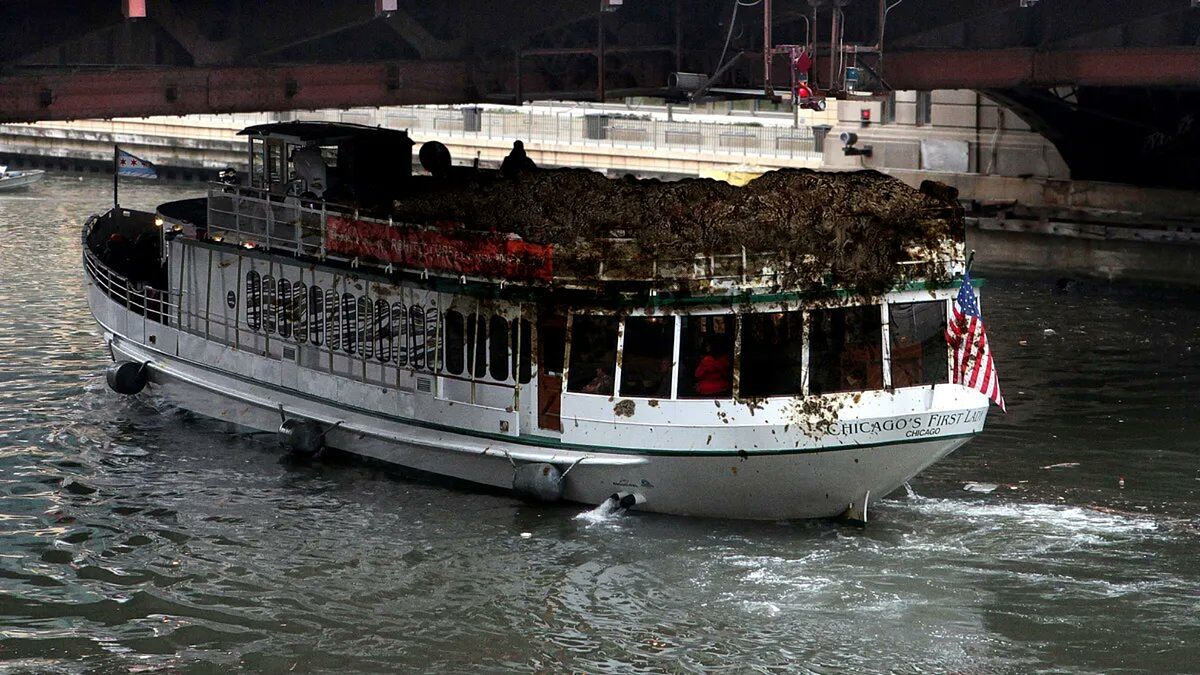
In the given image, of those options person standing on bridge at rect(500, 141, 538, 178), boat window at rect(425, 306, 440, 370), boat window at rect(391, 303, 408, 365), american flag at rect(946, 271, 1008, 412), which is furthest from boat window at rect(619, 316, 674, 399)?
person standing on bridge at rect(500, 141, 538, 178)

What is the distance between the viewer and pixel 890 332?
71.3ft

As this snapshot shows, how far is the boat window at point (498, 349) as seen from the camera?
23.8 metres

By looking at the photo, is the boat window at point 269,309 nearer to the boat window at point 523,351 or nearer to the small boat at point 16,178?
the boat window at point 523,351

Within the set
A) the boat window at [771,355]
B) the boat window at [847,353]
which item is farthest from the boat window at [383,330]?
the boat window at [847,353]

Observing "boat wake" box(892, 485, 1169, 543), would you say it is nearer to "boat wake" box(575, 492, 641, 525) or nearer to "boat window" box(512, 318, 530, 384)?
"boat wake" box(575, 492, 641, 525)

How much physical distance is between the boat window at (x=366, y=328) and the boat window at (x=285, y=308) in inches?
63.8

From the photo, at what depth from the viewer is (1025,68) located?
34812 mm

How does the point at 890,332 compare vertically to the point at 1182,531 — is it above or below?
above

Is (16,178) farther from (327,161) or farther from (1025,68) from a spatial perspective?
(1025,68)

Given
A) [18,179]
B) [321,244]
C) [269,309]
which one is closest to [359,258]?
[321,244]

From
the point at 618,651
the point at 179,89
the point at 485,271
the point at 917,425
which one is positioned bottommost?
the point at 618,651

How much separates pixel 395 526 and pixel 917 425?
6883 millimetres

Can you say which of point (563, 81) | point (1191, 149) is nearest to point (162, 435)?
point (563, 81)

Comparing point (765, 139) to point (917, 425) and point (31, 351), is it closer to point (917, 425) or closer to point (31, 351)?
point (31, 351)
